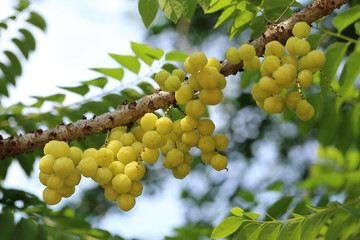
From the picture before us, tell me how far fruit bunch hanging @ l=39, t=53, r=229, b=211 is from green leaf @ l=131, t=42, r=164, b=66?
0.73 metres

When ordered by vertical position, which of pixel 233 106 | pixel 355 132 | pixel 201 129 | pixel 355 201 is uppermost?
pixel 233 106

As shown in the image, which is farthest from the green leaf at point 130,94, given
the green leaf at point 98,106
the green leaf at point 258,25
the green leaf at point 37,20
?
the green leaf at point 37,20

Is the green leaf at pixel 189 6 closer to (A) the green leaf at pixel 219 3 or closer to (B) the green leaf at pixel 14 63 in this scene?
(A) the green leaf at pixel 219 3

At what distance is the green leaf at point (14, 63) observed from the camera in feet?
9.91

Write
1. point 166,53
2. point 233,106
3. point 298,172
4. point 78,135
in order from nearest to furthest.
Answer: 1. point 78,135
2. point 166,53
3. point 233,106
4. point 298,172

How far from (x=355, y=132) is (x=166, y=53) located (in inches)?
68.7

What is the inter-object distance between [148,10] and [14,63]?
5.28 feet

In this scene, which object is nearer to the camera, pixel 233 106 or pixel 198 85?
pixel 198 85

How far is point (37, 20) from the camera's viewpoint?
321 cm

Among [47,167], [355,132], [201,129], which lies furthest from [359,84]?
[47,167]

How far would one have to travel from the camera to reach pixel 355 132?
320 cm

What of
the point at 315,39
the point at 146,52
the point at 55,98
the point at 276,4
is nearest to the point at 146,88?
the point at 146,52

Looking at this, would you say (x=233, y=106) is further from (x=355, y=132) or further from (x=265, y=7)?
(x=265, y=7)

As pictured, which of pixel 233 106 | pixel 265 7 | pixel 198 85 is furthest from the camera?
pixel 233 106
